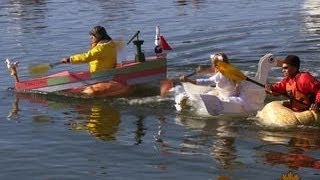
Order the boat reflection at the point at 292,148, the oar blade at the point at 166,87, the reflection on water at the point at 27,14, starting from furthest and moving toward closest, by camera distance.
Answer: the reflection on water at the point at 27,14 < the oar blade at the point at 166,87 < the boat reflection at the point at 292,148

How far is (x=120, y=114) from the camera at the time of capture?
13172 millimetres

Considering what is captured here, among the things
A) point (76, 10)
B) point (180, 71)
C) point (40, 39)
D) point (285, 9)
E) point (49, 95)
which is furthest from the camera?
point (76, 10)

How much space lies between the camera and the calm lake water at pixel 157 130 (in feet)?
31.3

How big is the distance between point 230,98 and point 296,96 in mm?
1449

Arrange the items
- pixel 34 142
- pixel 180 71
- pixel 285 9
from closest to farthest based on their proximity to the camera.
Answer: pixel 34 142 < pixel 180 71 < pixel 285 9

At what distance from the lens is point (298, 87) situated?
11.2 meters

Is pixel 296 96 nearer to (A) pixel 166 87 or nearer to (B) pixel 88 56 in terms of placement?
(A) pixel 166 87

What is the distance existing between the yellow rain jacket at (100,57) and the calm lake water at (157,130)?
0.90m

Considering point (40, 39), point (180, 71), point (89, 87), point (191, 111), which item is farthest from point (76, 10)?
point (191, 111)

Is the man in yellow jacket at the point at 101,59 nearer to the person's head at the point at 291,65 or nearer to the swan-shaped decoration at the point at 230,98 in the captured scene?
the swan-shaped decoration at the point at 230,98

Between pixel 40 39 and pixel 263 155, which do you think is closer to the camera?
pixel 263 155

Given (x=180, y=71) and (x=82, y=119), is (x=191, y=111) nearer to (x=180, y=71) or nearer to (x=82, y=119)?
(x=82, y=119)

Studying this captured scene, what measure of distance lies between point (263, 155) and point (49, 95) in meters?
6.70

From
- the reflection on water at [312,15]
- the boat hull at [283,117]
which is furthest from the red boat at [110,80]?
the reflection on water at [312,15]
